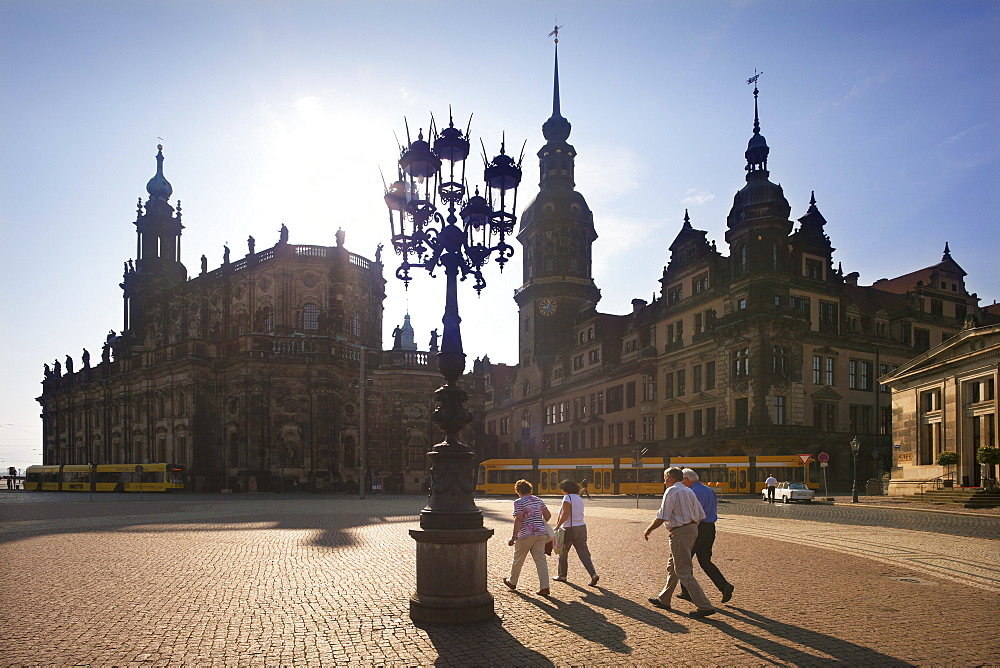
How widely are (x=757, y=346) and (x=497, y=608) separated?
44989 mm

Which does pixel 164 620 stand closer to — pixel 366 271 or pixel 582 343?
pixel 366 271

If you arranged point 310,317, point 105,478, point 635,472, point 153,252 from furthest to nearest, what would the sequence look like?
point 153,252 → point 105,478 → point 310,317 → point 635,472

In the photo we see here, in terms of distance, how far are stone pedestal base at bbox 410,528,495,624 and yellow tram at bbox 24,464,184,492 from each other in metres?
43.0

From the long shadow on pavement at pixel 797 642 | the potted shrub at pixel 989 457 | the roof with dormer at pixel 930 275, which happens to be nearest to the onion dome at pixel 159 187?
the roof with dormer at pixel 930 275

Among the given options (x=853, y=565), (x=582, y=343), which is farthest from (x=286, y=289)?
(x=853, y=565)

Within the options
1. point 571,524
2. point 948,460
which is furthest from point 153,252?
point 571,524

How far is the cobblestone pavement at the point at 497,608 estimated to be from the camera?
773 centimetres

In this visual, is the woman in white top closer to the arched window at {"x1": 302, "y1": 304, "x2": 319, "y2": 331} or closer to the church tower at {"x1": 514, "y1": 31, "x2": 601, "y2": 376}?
the arched window at {"x1": 302, "y1": 304, "x2": 319, "y2": 331}

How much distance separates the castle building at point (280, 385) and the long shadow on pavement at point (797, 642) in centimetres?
4727

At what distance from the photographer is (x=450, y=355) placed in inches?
407

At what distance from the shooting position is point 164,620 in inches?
365

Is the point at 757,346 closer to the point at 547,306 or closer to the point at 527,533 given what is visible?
the point at 547,306

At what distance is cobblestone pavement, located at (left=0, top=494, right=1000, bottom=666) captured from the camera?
25.3 feet

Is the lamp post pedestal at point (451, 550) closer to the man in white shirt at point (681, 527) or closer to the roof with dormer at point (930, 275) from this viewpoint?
the man in white shirt at point (681, 527)
